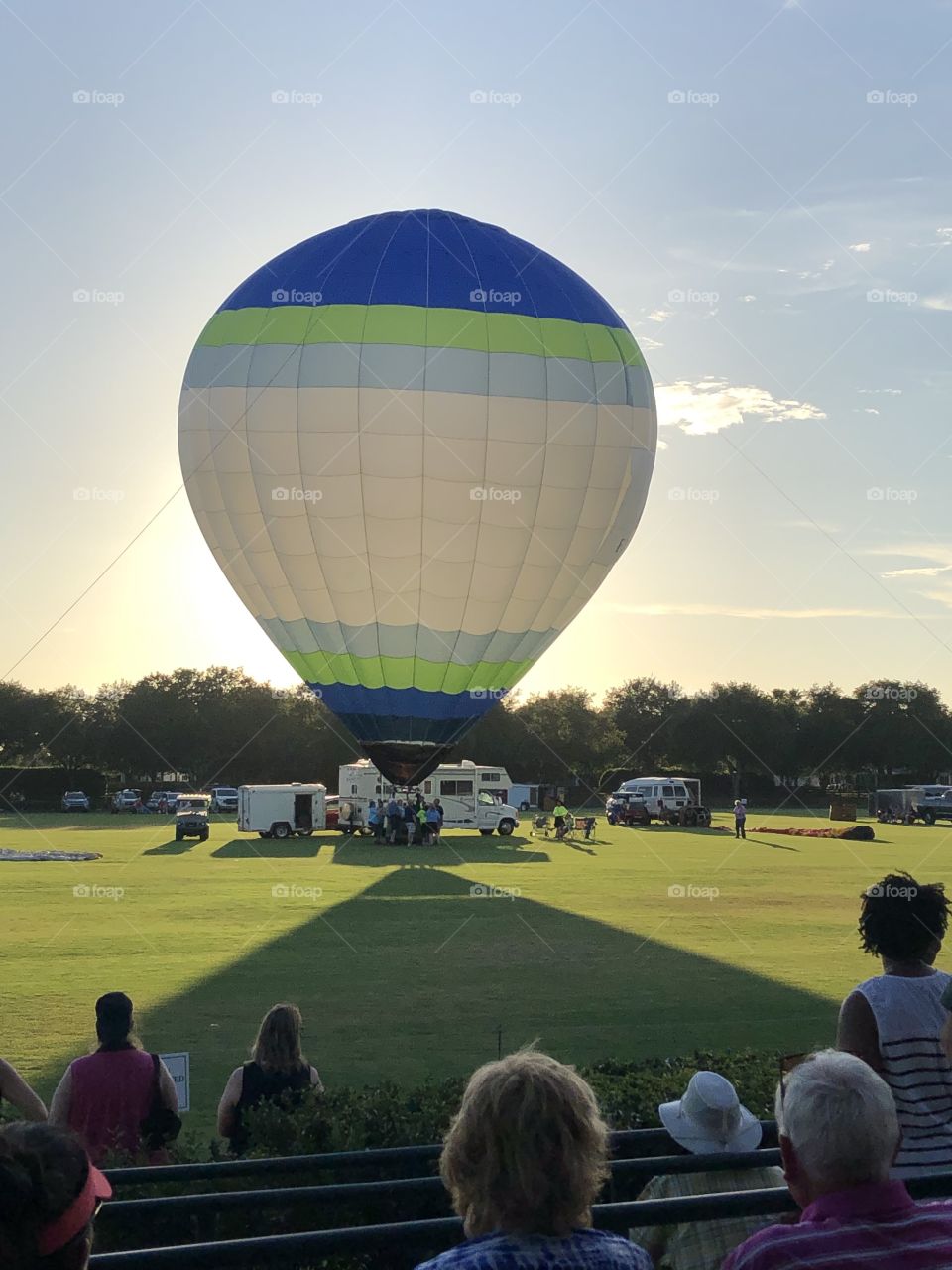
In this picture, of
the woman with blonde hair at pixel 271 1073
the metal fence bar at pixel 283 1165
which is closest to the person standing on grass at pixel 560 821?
the woman with blonde hair at pixel 271 1073

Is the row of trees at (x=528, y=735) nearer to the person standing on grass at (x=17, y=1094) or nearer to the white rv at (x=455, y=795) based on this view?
the white rv at (x=455, y=795)

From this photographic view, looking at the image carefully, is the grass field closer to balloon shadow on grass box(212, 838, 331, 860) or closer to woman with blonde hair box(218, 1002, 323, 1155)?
balloon shadow on grass box(212, 838, 331, 860)

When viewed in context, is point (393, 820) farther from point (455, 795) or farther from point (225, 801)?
point (225, 801)

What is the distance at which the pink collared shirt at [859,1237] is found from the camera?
2.93 m

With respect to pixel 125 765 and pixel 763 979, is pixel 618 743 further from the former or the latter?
pixel 763 979

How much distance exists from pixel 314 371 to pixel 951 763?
289 ft

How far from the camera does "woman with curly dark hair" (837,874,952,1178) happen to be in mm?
4703

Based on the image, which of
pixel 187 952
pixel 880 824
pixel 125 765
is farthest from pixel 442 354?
pixel 125 765

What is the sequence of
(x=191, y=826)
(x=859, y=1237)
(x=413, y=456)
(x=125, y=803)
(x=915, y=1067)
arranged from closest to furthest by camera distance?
(x=859, y=1237)
(x=915, y=1067)
(x=413, y=456)
(x=191, y=826)
(x=125, y=803)

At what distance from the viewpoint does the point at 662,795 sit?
57062mm

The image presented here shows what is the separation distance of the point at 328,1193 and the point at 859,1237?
1.34 metres
